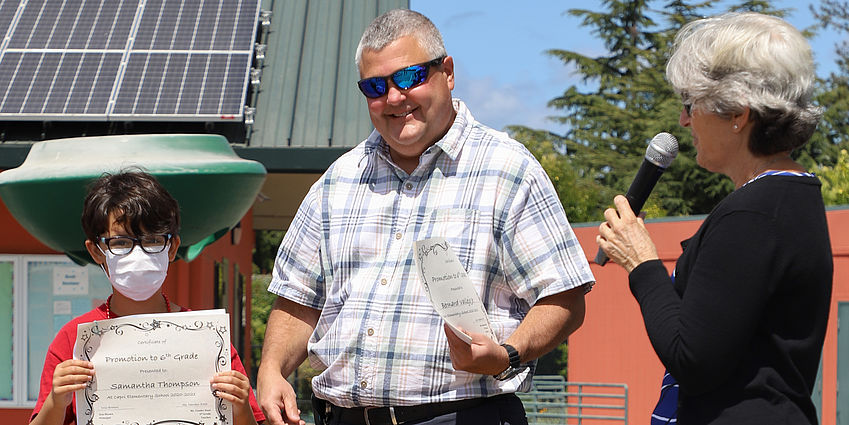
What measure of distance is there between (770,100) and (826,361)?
8.11m

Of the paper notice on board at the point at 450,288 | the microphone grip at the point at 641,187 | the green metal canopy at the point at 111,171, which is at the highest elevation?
the microphone grip at the point at 641,187

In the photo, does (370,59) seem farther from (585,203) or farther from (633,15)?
(633,15)

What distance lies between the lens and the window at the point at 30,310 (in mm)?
9844

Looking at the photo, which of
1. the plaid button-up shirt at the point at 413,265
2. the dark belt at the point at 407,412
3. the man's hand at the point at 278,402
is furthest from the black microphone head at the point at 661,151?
the man's hand at the point at 278,402

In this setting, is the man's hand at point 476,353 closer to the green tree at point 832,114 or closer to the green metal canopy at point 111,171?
the green metal canopy at point 111,171

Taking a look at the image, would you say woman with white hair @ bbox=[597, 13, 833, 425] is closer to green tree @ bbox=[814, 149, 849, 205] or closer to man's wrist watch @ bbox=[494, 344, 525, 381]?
man's wrist watch @ bbox=[494, 344, 525, 381]

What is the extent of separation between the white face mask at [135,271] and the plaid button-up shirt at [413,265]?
506 mm

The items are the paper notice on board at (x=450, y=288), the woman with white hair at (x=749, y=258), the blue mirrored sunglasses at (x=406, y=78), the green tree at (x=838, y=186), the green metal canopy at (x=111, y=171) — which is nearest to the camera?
the woman with white hair at (x=749, y=258)

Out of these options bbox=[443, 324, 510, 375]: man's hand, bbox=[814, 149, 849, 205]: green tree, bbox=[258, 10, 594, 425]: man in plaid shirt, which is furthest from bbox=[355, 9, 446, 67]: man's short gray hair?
bbox=[814, 149, 849, 205]: green tree

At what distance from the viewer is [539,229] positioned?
306 cm

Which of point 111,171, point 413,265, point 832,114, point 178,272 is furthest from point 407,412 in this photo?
point 832,114

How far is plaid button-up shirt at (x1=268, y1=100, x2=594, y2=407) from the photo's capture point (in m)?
3.01

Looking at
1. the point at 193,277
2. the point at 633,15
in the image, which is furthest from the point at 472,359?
the point at 633,15

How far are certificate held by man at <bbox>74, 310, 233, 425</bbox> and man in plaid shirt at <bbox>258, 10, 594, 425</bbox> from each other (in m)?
0.31
